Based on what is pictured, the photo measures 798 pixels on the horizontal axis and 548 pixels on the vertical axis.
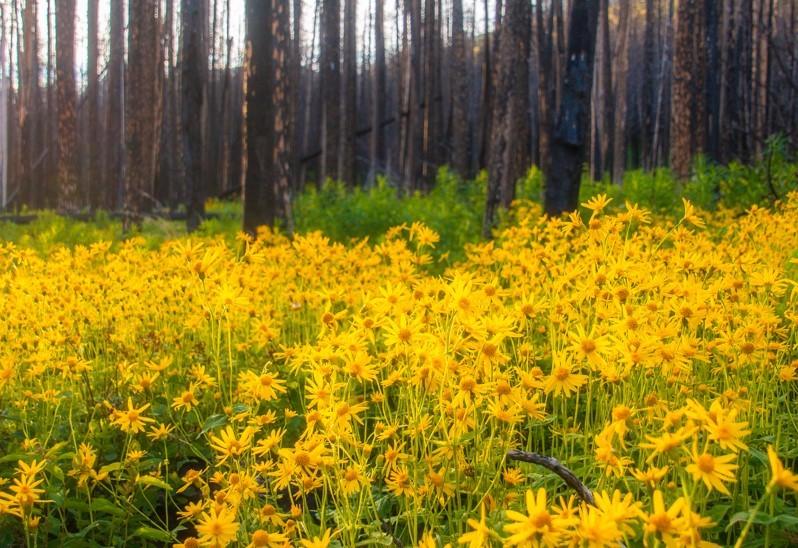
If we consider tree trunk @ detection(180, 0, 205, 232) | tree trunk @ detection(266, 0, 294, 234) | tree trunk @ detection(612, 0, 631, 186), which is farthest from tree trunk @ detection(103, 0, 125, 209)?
tree trunk @ detection(612, 0, 631, 186)

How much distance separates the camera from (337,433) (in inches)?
67.1

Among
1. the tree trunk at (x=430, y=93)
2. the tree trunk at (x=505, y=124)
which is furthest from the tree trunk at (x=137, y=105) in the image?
the tree trunk at (x=430, y=93)

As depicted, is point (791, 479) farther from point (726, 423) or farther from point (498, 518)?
point (498, 518)

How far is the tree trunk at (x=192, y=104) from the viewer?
9.05 metres

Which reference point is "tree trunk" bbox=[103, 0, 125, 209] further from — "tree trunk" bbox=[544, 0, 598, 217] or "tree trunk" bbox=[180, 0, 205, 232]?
"tree trunk" bbox=[544, 0, 598, 217]

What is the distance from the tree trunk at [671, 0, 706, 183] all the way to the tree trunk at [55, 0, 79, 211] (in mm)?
11048

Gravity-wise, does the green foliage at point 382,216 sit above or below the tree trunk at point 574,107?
below

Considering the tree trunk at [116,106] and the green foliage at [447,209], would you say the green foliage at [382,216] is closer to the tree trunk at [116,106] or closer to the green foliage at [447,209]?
the green foliage at [447,209]

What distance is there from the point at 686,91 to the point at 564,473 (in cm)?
1064

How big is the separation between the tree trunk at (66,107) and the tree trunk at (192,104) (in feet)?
17.9

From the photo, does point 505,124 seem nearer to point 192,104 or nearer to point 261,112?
point 261,112

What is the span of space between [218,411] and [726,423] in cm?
233

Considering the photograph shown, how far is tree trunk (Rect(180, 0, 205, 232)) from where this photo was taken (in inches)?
356

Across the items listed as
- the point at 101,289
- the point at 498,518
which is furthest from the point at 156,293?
the point at 498,518
